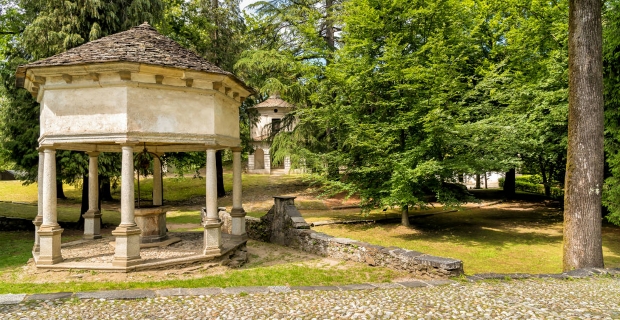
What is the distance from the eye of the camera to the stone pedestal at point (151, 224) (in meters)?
9.62

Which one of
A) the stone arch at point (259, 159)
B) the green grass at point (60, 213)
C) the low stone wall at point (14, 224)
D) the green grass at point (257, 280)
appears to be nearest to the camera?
the green grass at point (257, 280)

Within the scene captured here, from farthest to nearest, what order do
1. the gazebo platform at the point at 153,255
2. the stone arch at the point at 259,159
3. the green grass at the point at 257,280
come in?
the stone arch at the point at 259,159
the gazebo platform at the point at 153,255
the green grass at the point at 257,280

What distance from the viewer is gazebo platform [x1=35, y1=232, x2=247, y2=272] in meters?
7.54

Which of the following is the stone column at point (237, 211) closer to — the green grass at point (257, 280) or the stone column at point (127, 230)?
the green grass at point (257, 280)

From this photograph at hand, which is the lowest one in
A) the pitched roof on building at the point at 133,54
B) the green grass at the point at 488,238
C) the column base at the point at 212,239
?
the green grass at the point at 488,238

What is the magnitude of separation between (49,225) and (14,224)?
392 inches

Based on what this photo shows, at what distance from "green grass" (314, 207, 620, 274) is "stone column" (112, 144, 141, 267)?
290 inches

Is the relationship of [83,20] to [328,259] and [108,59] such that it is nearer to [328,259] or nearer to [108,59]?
[108,59]

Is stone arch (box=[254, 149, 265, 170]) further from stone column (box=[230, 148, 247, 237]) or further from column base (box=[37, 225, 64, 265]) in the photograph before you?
column base (box=[37, 225, 64, 265])

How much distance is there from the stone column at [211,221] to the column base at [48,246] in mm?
3044

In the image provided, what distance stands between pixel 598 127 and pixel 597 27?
206 centimetres

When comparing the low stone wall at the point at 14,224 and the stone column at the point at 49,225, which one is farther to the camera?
the low stone wall at the point at 14,224

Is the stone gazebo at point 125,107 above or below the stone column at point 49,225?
above

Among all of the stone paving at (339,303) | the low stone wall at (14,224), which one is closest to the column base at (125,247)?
the stone paving at (339,303)
